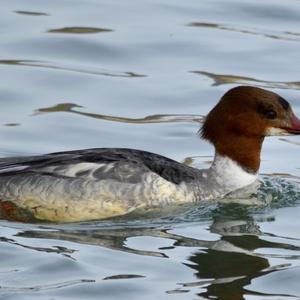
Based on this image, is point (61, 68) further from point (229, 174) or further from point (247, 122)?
point (247, 122)

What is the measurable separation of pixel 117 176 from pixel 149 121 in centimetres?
252

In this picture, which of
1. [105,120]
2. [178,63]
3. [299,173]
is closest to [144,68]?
[178,63]

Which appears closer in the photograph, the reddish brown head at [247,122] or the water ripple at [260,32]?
the reddish brown head at [247,122]

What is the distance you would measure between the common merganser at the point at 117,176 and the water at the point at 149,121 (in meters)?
0.18

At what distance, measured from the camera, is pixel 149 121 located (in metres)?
13.6

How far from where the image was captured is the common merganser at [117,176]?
11.1 m

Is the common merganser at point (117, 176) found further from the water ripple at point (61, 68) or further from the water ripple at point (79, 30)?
the water ripple at point (79, 30)

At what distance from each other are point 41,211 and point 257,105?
1.99 meters

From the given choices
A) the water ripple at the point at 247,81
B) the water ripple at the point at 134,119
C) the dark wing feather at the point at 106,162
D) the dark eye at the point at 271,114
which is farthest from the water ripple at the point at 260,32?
the dark wing feather at the point at 106,162

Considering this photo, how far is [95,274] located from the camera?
9.48 metres

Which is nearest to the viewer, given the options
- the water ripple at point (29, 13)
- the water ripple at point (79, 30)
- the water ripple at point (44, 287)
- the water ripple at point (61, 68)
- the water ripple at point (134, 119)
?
the water ripple at point (44, 287)

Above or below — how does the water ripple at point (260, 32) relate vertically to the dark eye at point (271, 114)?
above

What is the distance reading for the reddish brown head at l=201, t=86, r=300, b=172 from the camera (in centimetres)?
1141

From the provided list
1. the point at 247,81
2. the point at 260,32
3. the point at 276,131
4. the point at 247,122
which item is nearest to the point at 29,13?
A: the point at 260,32
